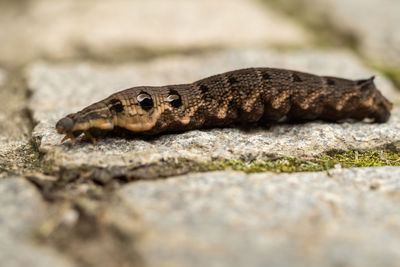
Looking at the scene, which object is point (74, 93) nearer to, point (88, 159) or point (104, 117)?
point (104, 117)

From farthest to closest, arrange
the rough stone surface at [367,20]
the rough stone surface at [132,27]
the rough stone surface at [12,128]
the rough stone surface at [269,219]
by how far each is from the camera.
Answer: the rough stone surface at [367,20]
the rough stone surface at [132,27]
the rough stone surface at [12,128]
the rough stone surface at [269,219]

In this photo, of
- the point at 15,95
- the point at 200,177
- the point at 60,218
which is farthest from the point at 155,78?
the point at 60,218

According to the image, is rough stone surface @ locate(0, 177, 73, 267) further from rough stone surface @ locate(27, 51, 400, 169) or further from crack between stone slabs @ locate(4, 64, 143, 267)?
rough stone surface @ locate(27, 51, 400, 169)

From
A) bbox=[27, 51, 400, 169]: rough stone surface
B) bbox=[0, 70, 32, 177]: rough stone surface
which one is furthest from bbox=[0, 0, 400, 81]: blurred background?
bbox=[0, 70, 32, 177]: rough stone surface

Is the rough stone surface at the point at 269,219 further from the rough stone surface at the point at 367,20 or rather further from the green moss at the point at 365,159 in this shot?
the rough stone surface at the point at 367,20

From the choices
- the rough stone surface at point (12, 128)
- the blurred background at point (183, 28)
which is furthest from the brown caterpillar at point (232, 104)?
the blurred background at point (183, 28)

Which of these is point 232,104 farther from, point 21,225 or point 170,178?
point 21,225
